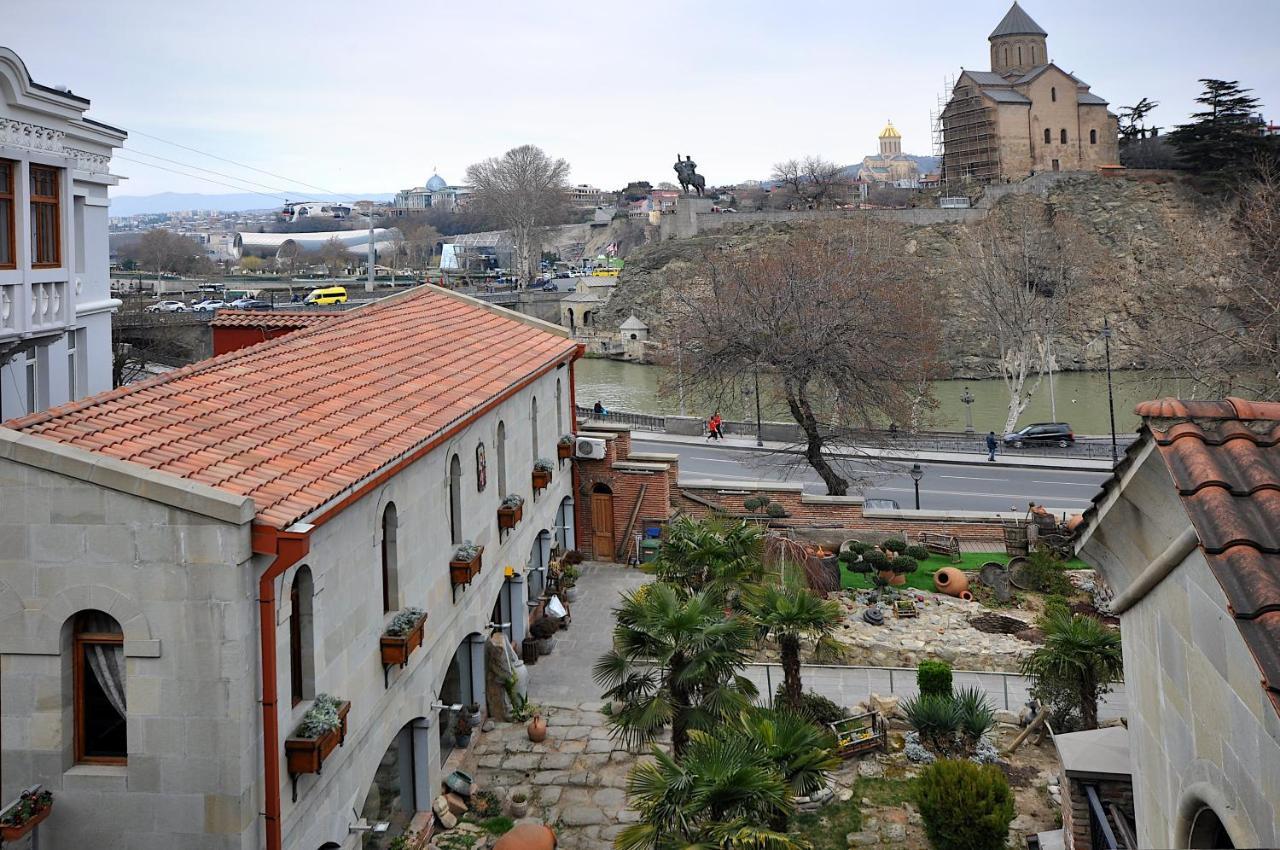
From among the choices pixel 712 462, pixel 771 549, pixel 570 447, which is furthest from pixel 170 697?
pixel 712 462

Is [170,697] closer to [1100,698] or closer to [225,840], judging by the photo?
[225,840]

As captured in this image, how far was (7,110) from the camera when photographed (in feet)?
53.5

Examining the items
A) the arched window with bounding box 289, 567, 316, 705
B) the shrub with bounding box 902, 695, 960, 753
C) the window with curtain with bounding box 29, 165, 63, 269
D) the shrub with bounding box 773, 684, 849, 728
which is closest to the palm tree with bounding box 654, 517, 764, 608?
the shrub with bounding box 773, 684, 849, 728

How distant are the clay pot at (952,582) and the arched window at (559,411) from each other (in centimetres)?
886

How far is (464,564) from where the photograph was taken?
14914 mm

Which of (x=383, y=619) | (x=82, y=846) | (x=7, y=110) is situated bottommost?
(x=82, y=846)

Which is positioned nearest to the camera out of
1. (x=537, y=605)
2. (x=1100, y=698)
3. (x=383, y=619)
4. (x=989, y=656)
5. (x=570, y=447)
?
(x=383, y=619)

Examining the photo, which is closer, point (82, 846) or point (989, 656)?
point (82, 846)

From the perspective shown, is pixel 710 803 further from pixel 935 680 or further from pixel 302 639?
pixel 935 680

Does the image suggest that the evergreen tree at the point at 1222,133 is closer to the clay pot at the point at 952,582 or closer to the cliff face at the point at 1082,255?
the cliff face at the point at 1082,255

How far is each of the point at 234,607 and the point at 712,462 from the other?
30.2 meters

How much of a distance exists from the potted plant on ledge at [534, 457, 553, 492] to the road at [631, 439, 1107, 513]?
505 inches

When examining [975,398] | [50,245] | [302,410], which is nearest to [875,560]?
[302,410]

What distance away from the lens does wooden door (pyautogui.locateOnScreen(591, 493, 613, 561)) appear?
26.0 metres
